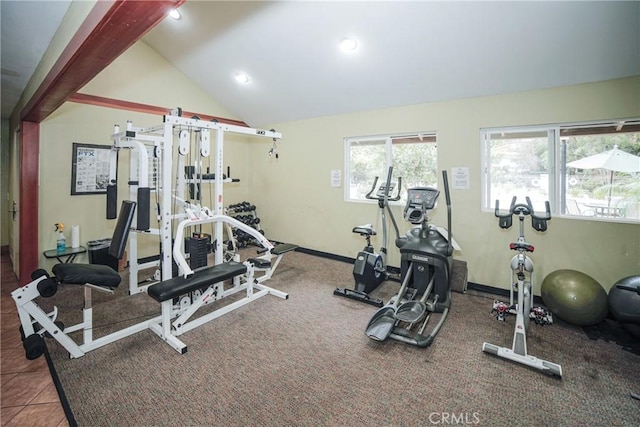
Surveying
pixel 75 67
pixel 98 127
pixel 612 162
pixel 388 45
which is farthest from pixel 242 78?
pixel 612 162

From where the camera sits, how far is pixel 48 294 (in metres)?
1.95

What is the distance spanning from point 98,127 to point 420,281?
4663 mm

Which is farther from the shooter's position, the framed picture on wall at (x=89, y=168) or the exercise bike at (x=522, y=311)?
the framed picture on wall at (x=89, y=168)

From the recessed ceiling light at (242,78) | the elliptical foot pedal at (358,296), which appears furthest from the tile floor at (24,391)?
the recessed ceiling light at (242,78)

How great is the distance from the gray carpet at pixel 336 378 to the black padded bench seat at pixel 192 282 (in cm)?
47

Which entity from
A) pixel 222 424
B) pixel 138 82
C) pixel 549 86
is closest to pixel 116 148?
pixel 138 82

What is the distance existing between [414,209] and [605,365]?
6.08ft

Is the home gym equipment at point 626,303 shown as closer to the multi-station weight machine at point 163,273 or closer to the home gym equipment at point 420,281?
the home gym equipment at point 420,281

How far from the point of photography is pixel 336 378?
6.46 feet

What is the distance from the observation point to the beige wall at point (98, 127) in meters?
3.67

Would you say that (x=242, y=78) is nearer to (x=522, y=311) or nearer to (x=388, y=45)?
(x=388, y=45)

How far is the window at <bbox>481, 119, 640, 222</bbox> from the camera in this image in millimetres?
2791

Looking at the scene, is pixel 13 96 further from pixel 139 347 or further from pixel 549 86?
pixel 549 86

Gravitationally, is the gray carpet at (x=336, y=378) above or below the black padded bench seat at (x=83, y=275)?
below
